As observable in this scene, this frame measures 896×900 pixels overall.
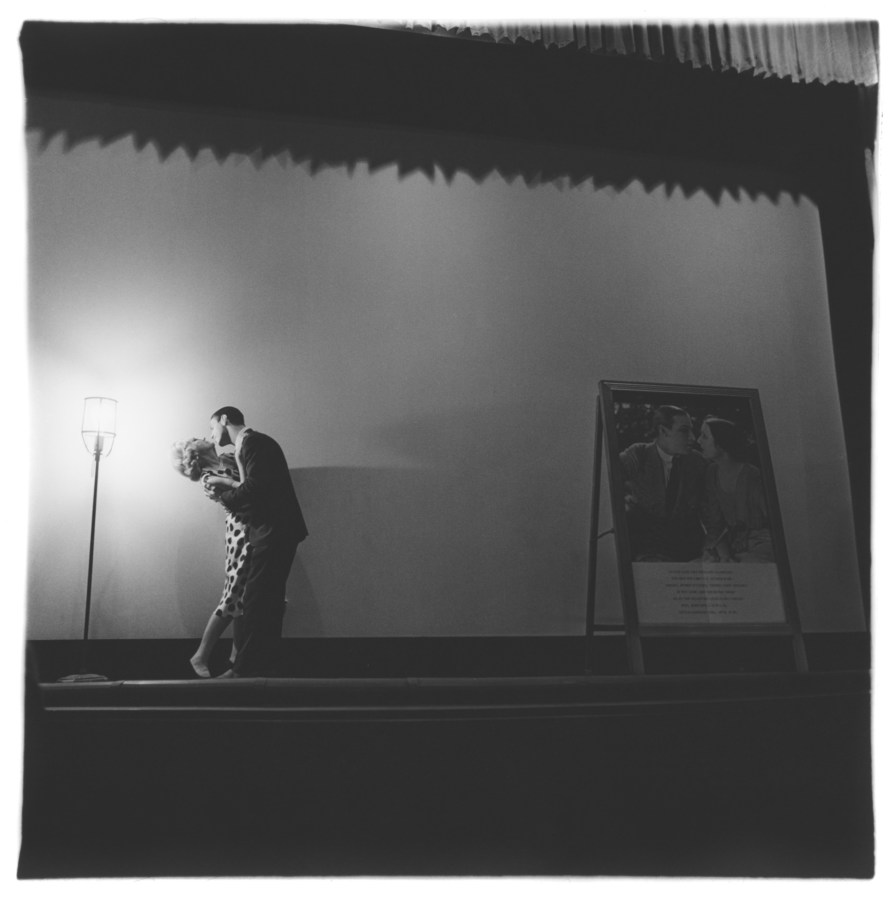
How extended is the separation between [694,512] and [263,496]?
1.60m

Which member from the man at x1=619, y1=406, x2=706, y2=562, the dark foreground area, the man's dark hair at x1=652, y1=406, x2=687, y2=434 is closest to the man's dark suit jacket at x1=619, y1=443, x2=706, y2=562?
the man at x1=619, y1=406, x2=706, y2=562

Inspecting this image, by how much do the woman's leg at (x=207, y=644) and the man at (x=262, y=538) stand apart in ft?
0.20

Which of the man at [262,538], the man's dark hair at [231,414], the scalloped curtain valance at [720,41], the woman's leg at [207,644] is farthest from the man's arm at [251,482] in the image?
the scalloped curtain valance at [720,41]

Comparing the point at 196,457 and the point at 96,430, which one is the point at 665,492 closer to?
the point at 196,457

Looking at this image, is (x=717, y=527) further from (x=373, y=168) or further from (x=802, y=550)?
(x=373, y=168)

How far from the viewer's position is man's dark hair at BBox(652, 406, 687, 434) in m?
2.94

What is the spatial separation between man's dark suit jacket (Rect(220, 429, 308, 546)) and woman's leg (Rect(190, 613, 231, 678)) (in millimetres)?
332

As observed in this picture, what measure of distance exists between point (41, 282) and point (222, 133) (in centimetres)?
107

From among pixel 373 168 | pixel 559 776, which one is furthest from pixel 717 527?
pixel 373 168

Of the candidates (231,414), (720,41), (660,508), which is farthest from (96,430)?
(720,41)

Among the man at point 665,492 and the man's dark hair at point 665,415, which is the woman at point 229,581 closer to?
the man at point 665,492

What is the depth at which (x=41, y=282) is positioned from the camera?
345 cm

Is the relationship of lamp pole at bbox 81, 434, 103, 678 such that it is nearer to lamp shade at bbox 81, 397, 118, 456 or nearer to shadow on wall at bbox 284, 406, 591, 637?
lamp shade at bbox 81, 397, 118, 456

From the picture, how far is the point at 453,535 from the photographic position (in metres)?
3.51
